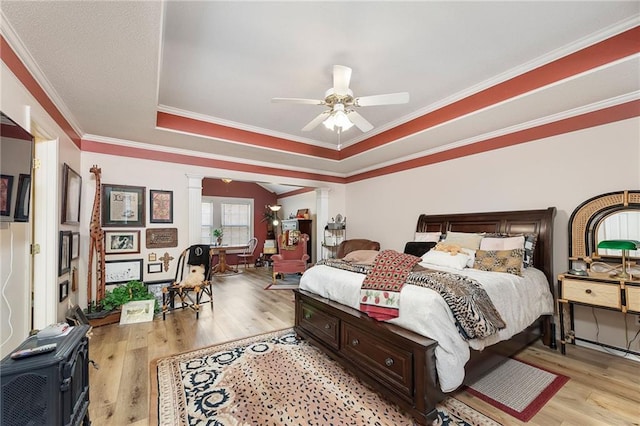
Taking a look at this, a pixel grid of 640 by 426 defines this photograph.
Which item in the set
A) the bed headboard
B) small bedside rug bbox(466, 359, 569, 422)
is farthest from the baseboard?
small bedside rug bbox(466, 359, 569, 422)

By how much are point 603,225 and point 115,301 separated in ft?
19.0

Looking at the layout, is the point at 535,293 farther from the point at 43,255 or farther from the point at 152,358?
the point at 43,255

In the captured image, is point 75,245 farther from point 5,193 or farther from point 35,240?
point 5,193

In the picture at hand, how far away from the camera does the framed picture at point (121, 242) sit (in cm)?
387

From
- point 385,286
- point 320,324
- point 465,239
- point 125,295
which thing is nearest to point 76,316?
point 125,295

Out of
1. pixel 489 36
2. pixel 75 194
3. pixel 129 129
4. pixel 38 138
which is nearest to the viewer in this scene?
pixel 489 36

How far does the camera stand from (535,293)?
2.72m

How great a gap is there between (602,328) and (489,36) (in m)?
3.09

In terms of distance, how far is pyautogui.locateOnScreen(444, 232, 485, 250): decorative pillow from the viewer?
→ 3.35m

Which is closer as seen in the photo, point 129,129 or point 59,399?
point 59,399

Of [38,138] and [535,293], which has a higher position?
[38,138]

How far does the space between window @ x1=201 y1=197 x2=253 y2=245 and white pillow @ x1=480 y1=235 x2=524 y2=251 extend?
7279 mm

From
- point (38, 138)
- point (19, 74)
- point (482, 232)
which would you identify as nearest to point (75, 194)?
point (38, 138)

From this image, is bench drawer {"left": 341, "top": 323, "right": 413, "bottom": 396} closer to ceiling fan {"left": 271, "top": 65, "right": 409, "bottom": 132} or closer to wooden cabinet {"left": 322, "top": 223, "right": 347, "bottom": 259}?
ceiling fan {"left": 271, "top": 65, "right": 409, "bottom": 132}
